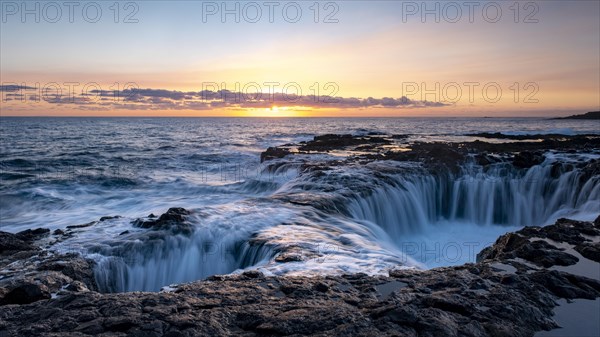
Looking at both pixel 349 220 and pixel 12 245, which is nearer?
pixel 12 245

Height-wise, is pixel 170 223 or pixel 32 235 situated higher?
pixel 170 223

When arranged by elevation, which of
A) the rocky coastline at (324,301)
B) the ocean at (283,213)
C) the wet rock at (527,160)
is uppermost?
the wet rock at (527,160)

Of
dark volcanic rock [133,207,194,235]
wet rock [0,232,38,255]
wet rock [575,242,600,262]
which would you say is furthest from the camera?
dark volcanic rock [133,207,194,235]

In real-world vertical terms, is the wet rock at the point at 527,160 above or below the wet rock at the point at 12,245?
above

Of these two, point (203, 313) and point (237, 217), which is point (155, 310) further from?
point (237, 217)

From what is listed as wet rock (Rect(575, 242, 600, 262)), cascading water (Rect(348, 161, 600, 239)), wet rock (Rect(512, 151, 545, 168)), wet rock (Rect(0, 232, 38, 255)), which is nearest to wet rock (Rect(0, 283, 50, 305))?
wet rock (Rect(0, 232, 38, 255))

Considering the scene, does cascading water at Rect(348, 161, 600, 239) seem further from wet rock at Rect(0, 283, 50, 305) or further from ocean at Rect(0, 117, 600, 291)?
wet rock at Rect(0, 283, 50, 305)

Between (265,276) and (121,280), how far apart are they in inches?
137

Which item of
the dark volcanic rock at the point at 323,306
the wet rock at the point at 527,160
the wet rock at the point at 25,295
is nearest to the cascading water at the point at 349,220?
the wet rock at the point at 527,160

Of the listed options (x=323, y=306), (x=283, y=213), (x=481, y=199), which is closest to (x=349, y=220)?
(x=283, y=213)

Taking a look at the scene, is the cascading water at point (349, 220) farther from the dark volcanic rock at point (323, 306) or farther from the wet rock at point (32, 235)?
the wet rock at point (32, 235)

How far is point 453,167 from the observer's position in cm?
1722

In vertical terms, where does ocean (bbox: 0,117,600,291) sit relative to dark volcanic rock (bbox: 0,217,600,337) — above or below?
below

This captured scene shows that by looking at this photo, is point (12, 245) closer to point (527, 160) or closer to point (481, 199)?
point (481, 199)
